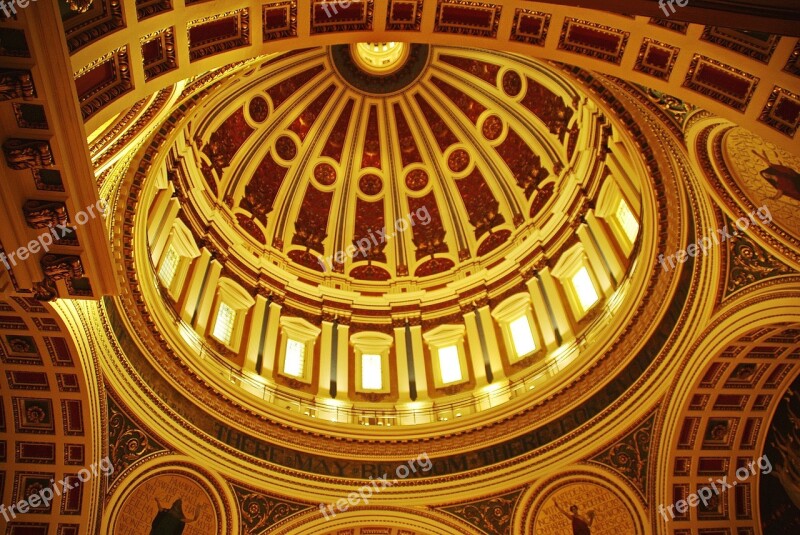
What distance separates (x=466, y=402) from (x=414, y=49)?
14115 mm

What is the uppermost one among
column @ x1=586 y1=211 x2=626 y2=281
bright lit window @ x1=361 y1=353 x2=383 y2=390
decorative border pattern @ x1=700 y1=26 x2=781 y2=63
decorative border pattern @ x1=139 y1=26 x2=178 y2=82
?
column @ x1=586 y1=211 x2=626 y2=281

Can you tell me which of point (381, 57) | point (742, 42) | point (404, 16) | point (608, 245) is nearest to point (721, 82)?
point (742, 42)

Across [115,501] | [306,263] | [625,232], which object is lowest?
[115,501]

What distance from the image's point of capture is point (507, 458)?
1855cm

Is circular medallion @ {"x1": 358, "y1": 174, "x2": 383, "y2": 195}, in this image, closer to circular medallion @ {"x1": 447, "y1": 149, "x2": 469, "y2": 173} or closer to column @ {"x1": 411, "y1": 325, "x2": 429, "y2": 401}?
circular medallion @ {"x1": 447, "y1": 149, "x2": 469, "y2": 173}

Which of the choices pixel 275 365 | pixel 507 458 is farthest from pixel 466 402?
pixel 275 365

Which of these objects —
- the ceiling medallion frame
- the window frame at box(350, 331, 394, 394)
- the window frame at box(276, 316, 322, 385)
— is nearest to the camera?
the window frame at box(276, 316, 322, 385)

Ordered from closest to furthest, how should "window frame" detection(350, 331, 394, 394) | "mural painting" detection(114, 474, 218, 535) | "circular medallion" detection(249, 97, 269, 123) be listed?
"mural painting" detection(114, 474, 218, 535) → "window frame" detection(350, 331, 394, 394) → "circular medallion" detection(249, 97, 269, 123)

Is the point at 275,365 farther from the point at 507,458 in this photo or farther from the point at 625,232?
the point at 625,232

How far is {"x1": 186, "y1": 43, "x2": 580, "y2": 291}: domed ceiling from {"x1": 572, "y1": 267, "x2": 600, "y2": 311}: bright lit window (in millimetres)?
2344

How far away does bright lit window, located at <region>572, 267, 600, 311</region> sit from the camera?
66.9 ft

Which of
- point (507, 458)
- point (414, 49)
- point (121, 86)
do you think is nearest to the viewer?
point (121, 86)

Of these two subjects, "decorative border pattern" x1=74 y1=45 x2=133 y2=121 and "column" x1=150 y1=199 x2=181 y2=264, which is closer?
"decorative border pattern" x1=74 y1=45 x2=133 y2=121

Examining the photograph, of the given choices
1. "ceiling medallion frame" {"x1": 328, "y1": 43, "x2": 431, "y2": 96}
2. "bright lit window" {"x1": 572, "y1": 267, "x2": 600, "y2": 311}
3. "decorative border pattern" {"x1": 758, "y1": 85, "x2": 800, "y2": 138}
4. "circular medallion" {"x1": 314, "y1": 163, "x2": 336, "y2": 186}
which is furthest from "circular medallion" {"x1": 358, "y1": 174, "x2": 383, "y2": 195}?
"decorative border pattern" {"x1": 758, "y1": 85, "x2": 800, "y2": 138}
